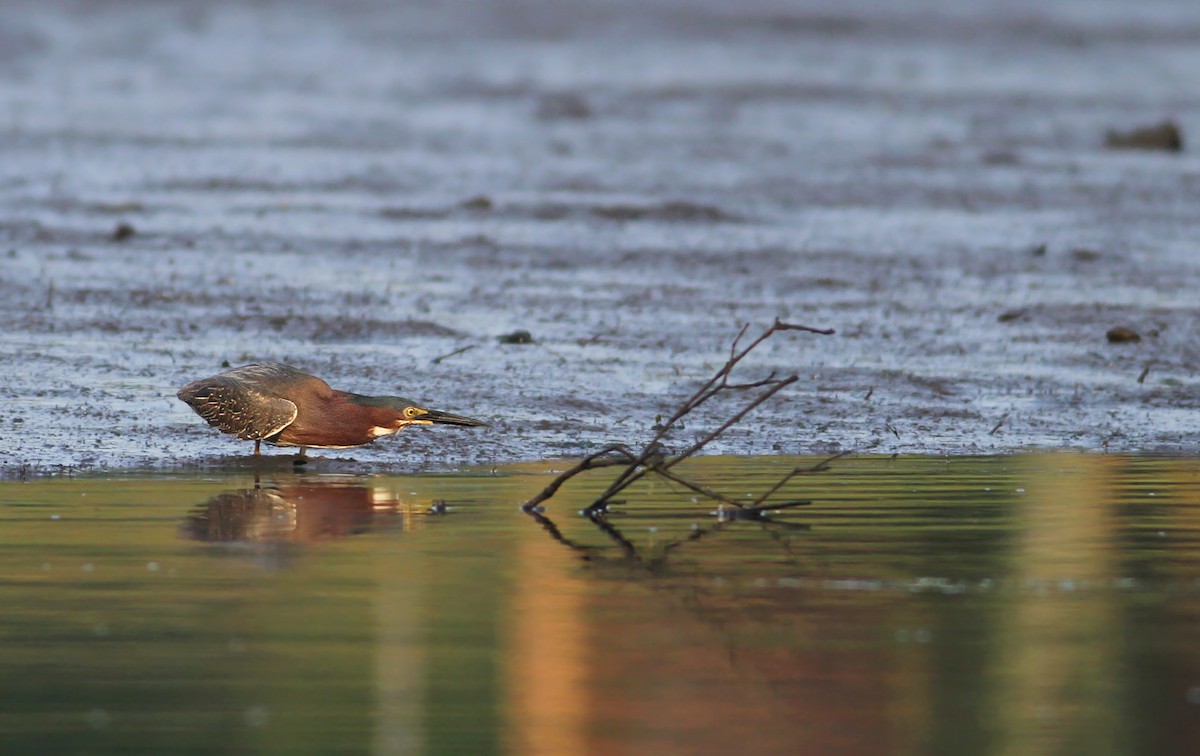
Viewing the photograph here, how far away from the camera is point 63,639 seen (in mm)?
6648

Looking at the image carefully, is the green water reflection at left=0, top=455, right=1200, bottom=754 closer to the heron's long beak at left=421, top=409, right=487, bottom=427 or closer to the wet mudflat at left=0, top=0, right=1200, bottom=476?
the heron's long beak at left=421, top=409, right=487, bottom=427

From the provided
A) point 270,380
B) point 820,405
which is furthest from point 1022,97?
point 270,380

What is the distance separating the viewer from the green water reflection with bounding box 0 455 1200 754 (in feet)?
19.1

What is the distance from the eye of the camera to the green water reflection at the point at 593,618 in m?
5.81

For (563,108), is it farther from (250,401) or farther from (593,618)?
(593,618)

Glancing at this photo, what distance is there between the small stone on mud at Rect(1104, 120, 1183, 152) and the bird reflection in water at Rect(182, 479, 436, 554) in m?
20.3

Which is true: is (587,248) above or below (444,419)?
below

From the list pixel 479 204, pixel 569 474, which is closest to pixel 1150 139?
pixel 479 204

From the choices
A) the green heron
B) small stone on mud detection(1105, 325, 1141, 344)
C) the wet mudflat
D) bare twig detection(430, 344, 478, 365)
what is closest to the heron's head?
the green heron

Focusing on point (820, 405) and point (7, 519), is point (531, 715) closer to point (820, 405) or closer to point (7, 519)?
point (7, 519)

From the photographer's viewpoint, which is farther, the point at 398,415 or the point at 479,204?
the point at 479,204

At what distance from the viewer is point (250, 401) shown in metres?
10.0

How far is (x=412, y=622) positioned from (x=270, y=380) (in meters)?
3.34

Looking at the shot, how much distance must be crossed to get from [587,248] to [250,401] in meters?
8.91
